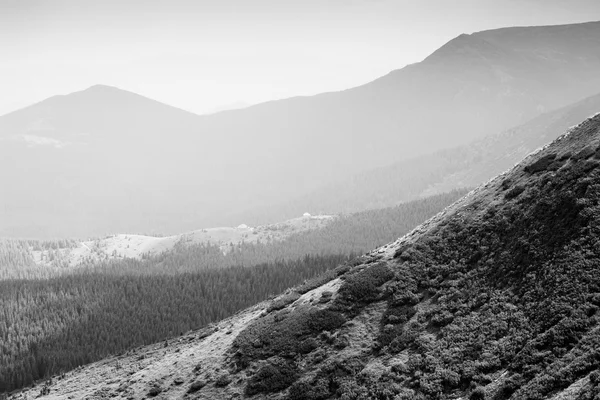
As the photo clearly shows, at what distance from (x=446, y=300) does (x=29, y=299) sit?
4670 inches

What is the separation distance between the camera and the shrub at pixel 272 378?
41.3 m

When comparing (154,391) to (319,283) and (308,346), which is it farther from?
(319,283)

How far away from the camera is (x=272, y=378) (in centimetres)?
4231

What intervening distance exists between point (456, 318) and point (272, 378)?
16.8m

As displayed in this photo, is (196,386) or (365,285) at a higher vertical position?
(365,285)

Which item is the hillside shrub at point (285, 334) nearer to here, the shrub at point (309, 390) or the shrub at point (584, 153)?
the shrub at point (309, 390)

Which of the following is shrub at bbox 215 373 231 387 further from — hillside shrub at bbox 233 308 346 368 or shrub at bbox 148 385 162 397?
shrub at bbox 148 385 162 397

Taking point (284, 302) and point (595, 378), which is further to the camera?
point (284, 302)

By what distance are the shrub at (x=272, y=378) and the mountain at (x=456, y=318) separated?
0.12 meters

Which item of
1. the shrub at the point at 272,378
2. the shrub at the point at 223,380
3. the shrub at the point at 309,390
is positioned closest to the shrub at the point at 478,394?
the shrub at the point at 309,390

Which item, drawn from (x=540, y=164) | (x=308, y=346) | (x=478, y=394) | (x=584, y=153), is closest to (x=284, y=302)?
(x=308, y=346)

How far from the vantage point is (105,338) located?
346 ft

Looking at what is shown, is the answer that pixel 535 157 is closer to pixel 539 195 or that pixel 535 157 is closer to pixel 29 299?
pixel 539 195

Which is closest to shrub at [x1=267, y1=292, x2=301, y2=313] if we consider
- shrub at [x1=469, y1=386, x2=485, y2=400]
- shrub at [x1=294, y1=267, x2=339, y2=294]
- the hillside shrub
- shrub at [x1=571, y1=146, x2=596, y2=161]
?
shrub at [x1=294, y1=267, x2=339, y2=294]
